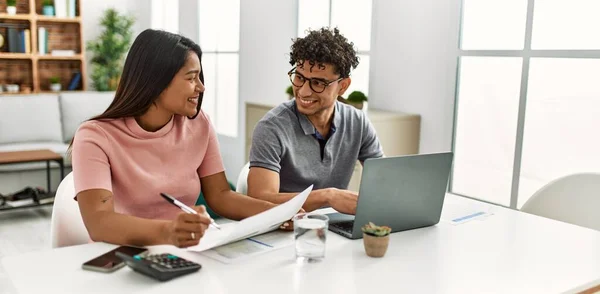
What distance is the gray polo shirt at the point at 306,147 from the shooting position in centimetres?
186

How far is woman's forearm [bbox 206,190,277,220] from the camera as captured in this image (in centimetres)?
167

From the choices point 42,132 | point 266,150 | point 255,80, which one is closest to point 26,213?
point 42,132

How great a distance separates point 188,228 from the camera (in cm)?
128

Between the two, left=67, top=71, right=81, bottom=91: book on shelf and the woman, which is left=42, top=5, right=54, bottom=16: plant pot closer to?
left=67, top=71, right=81, bottom=91: book on shelf

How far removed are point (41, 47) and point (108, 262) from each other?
5.44 metres

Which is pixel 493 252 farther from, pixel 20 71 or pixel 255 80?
pixel 20 71

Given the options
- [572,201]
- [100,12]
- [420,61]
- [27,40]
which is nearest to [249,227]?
[572,201]

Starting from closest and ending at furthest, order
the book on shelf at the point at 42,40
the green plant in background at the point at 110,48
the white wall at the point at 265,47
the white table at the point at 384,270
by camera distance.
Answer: the white table at the point at 384,270, the white wall at the point at 265,47, the book on shelf at the point at 42,40, the green plant in background at the point at 110,48

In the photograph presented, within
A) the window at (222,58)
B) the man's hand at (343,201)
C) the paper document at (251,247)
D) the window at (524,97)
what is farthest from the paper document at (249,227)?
the window at (222,58)

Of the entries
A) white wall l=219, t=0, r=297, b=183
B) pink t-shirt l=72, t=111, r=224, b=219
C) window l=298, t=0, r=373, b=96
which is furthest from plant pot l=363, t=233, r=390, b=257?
white wall l=219, t=0, r=297, b=183

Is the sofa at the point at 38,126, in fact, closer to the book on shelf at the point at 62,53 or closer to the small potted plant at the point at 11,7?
the book on shelf at the point at 62,53

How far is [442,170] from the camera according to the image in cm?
158

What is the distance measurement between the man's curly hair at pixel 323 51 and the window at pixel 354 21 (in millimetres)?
1645

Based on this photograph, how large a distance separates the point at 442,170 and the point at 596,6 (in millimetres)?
1487
